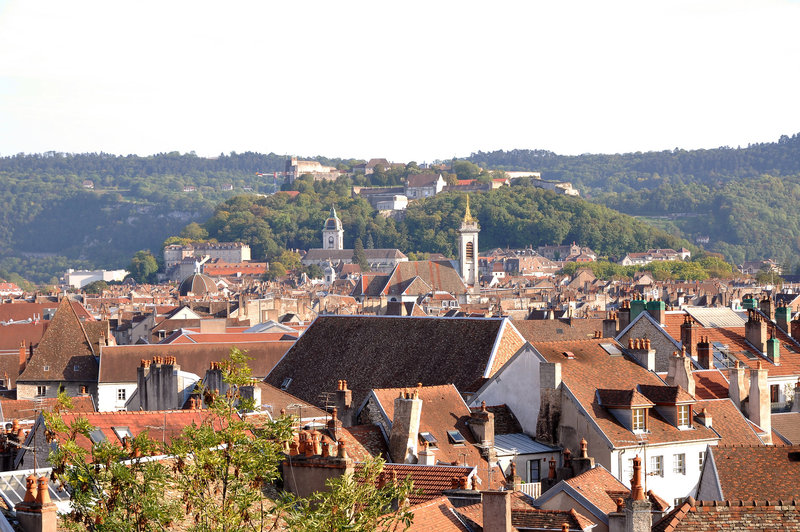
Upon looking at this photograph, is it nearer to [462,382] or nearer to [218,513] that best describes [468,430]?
[462,382]

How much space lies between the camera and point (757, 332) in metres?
35.4

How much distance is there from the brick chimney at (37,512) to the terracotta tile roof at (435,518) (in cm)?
370

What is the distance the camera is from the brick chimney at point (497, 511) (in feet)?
46.8

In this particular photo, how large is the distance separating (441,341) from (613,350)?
5.33 meters

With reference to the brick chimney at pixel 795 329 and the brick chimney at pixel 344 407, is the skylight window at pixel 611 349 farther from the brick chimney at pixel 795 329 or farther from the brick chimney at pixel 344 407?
the brick chimney at pixel 795 329

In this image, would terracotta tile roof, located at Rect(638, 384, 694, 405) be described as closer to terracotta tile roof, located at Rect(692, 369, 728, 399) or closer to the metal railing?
terracotta tile roof, located at Rect(692, 369, 728, 399)

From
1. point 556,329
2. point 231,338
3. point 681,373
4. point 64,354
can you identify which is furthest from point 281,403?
point 556,329

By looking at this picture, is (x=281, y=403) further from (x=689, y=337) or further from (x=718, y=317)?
(x=718, y=317)

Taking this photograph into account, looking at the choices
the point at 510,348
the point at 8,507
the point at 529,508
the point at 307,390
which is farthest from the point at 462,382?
the point at 8,507

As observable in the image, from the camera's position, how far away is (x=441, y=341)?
110ft

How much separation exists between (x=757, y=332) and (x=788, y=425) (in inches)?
211

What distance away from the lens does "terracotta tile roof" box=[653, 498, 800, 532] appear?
1350 cm

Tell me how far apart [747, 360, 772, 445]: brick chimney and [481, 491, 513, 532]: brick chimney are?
Result: 16.0 m

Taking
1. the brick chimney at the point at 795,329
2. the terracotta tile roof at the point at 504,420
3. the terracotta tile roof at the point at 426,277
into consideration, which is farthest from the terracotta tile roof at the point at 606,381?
the terracotta tile roof at the point at 426,277
